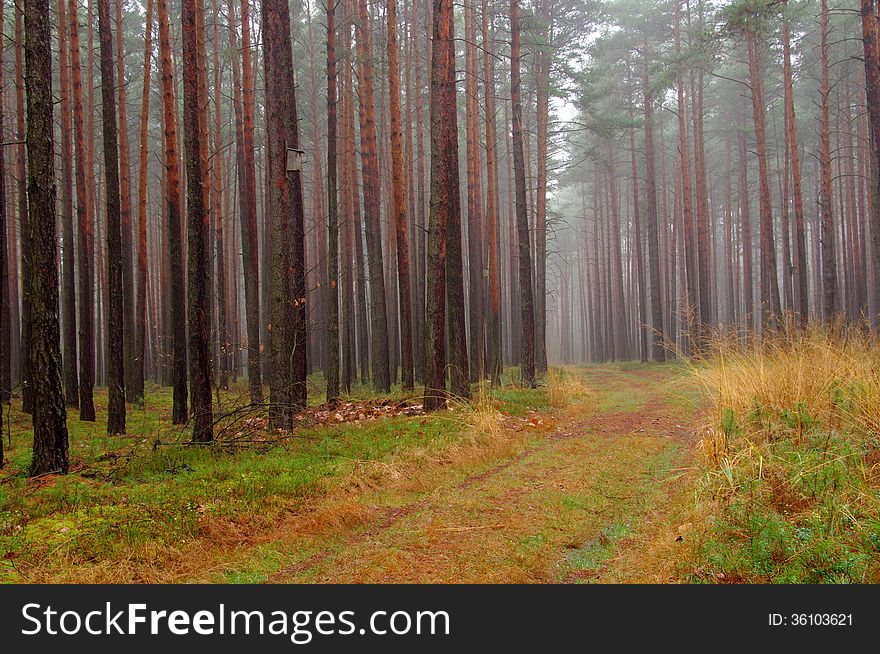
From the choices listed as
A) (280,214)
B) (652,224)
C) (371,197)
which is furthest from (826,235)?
(280,214)

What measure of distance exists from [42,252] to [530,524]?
578 centimetres

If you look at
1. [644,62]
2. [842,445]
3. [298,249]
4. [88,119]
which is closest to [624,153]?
[644,62]

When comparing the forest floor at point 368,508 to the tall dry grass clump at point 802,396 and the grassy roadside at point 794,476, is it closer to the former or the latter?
the grassy roadside at point 794,476

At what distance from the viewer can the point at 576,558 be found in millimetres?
4031

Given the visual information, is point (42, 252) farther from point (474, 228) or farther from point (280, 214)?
point (474, 228)

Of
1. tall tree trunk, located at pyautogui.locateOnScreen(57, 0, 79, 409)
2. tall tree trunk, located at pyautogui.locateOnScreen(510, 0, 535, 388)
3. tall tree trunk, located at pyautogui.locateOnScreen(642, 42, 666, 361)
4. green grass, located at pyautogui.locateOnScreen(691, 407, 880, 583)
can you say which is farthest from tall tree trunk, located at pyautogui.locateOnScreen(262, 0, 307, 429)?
tall tree trunk, located at pyautogui.locateOnScreen(642, 42, 666, 361)

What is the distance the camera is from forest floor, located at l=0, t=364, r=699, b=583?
3977 millimetres

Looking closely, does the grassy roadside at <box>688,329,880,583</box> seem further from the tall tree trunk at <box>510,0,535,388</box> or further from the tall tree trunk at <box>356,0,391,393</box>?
the tall tree trunk at <box>356,0,391,393</box>

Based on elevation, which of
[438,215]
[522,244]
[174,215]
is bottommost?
[438,215]

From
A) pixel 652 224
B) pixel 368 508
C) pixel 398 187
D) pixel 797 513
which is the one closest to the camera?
pixel 797 513

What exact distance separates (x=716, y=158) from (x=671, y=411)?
35.3 m

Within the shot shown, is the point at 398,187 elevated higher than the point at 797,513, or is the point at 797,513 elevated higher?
the point at 398,187

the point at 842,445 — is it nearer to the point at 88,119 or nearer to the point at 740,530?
the point at 740,530

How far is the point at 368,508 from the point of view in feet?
17.7
